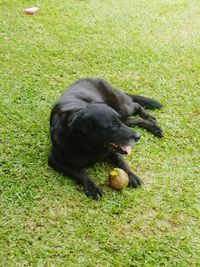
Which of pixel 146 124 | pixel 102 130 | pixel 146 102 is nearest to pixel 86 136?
pixel 102 130

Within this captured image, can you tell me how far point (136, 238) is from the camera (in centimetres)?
363

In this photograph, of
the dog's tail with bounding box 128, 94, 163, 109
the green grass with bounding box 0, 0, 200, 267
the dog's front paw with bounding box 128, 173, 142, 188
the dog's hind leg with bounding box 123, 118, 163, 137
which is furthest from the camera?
the dog's tail with bounding box 128, 94, 163, 109

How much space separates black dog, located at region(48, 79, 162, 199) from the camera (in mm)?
3869

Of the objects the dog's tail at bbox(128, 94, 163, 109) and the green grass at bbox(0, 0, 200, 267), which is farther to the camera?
the dog's tail at bbox(128, 94, 163, 109)

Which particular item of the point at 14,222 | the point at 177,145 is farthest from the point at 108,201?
the point at 177,145

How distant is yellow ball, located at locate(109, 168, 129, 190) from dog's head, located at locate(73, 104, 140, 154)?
25cm

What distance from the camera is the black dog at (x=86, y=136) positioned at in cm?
387

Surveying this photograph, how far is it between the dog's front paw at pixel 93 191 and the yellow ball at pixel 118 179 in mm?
149

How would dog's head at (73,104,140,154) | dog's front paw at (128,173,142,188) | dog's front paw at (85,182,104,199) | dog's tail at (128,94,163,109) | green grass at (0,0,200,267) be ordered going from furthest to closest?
dog's tail at (128,94,163,109) → dog's front paw at (128,173,142,188) → dog's front paw at (85,182,104,199) → dog's head at (73,104,140,154) → green grass at (0,0,200,267)

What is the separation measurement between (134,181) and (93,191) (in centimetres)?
42

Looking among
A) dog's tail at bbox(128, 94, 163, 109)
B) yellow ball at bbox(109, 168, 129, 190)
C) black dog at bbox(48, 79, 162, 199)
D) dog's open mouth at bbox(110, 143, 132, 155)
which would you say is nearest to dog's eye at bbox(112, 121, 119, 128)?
black dog at bbox(48, 79, 162, 199)

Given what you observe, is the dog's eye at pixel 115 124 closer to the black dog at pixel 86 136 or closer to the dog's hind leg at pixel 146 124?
the black dog at pixel 86 136

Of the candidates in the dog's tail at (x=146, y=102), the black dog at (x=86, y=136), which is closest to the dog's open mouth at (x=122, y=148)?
the black dog at (x=86, y=136)

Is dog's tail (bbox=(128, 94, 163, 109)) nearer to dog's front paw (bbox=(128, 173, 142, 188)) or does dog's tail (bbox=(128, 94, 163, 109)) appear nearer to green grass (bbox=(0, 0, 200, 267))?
green grass (bbox=(0, 0, 200, 267))
